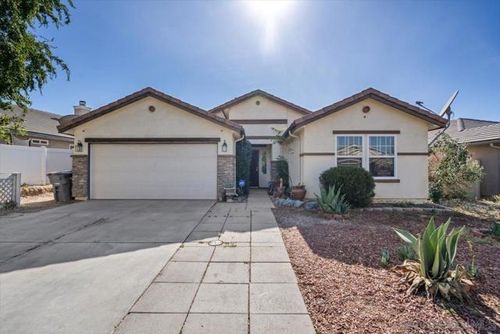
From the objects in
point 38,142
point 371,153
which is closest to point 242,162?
point 371,153

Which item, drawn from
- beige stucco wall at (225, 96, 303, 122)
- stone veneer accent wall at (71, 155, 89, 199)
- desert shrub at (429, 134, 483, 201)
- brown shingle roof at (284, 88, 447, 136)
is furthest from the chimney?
desert shrub at (429, 134, 483, 201)

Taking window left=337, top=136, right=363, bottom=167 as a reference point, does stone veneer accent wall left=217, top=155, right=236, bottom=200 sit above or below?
below

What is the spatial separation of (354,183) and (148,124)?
29.8 feet

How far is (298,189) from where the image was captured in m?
10.5

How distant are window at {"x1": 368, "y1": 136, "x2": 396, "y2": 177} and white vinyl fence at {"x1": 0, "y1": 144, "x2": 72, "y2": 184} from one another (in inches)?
715

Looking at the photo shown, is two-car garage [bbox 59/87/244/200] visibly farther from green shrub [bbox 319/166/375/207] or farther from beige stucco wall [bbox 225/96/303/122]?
beige stucco wall [bbox 225/96/303/122]

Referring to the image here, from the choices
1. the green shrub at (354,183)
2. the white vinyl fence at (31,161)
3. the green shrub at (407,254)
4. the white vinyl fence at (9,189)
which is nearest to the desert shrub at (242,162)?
the green shrub at (354,183)

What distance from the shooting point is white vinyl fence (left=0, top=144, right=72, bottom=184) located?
1370 cm

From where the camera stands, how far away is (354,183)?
30.1 ft

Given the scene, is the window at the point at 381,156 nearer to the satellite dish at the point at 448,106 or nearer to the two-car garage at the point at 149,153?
the satellite dish at the point at 448,106

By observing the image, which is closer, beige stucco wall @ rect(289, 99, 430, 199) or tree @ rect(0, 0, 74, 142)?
tree @ rect(0, 0, 74, 142)

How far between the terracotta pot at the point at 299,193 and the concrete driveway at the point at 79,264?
4.11m

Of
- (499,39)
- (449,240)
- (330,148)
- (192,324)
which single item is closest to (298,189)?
(330,148)

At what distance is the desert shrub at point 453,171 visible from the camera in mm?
11766
